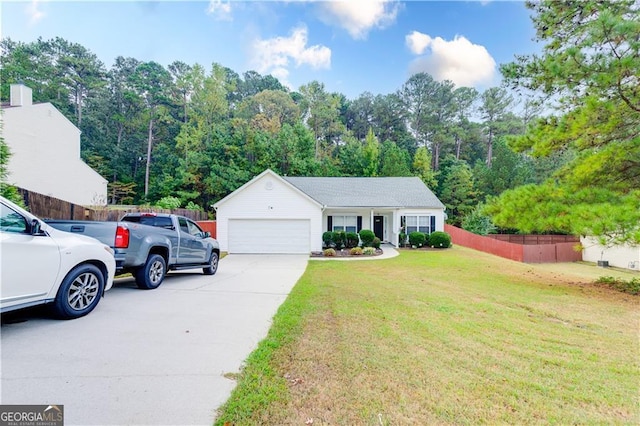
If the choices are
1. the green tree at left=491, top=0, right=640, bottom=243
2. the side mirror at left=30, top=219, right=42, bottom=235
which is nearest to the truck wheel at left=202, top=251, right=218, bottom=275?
the side mirror at left=30, top=219, right=42, bottom=235

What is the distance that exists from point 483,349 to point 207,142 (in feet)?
110

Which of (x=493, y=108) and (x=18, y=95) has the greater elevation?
(x=493, y=108)

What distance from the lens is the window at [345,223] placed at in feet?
67.1

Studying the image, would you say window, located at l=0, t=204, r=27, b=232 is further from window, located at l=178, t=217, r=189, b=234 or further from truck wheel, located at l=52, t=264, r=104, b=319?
window, located at l=178, t=217, r=189, b=234

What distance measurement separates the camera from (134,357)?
10.8ft

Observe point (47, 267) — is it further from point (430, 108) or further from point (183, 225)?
point (430, 108)

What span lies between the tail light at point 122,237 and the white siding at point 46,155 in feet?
47.5

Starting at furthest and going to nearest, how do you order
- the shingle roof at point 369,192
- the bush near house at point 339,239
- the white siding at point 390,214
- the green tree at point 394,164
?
1. the green tree at point 394,164
2. the shingle roof at point 369,192
3. the white siding at point 390,214
4. the bush near house at point 339,239

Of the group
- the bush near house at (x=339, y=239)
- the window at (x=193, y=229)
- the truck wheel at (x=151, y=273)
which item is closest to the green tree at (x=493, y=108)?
the bush near house at (x=339, y=239)

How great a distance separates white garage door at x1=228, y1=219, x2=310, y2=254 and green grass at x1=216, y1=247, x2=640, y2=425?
10642 millimetres

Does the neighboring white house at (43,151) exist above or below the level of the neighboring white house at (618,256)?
above

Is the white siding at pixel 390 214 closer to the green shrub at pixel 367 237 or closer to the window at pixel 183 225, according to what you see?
the green shrub at pixel 367 237

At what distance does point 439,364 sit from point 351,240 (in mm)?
14836

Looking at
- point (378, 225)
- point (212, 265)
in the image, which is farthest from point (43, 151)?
point (378, 225)
